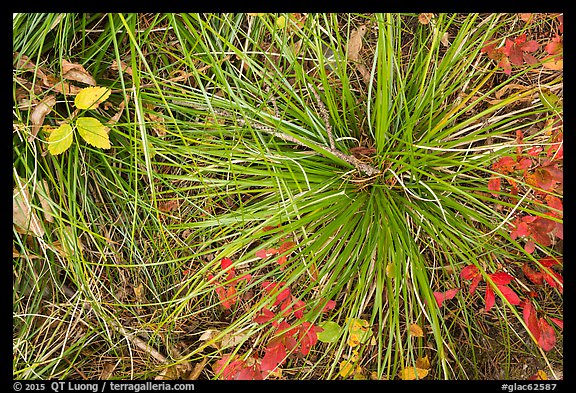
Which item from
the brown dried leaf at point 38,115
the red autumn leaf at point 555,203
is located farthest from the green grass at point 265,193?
the red autumn leaf at point 555,203

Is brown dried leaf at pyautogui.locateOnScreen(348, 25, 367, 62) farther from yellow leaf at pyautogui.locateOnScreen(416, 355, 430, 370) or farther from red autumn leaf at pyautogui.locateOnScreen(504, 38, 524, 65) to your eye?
yellow leaf at pyautogui.locateOnScreen(416, 355, 430, 370)

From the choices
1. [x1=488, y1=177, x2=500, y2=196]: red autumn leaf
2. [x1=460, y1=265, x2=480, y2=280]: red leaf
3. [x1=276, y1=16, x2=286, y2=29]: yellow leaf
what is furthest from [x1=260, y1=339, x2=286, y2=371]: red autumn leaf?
[x1=276, y1=16, x2=286, y2=29]: yellow leaf

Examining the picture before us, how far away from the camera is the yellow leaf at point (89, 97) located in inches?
38.3

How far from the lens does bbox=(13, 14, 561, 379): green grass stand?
101cm

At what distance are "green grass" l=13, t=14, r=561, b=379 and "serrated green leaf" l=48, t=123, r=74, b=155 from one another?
6 centimetres

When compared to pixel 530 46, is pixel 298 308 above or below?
below

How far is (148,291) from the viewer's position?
117cm

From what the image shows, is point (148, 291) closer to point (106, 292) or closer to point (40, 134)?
point (106, 292)

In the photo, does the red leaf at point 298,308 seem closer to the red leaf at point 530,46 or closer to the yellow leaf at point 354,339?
the yellow leaf at point 354,339

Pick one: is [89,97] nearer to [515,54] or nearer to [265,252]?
[265,252]

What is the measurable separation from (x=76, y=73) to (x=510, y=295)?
110 cm

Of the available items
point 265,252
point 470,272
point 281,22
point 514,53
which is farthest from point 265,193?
point 514,53

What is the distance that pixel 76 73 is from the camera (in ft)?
3.39
